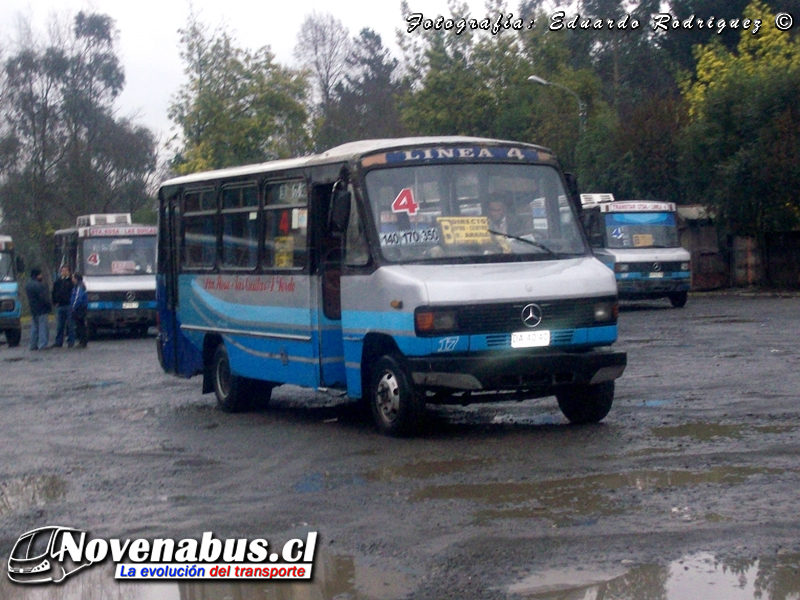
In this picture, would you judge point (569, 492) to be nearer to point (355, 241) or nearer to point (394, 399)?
point (394, 399)

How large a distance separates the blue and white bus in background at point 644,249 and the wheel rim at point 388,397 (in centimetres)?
2059

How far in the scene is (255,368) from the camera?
13.1m

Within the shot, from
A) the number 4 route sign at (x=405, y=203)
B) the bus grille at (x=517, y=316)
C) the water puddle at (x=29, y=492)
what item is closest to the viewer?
the water puddle at (x=29, y=492)

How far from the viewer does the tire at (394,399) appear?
10.5 m

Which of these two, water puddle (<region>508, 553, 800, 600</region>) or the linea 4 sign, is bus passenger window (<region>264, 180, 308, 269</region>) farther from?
water puddle (<region>508, 553, 800, 600</region>)

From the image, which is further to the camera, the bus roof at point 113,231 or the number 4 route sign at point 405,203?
the bus roof at point 113,231

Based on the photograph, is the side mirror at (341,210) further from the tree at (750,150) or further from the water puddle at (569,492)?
the tree at (750,150)

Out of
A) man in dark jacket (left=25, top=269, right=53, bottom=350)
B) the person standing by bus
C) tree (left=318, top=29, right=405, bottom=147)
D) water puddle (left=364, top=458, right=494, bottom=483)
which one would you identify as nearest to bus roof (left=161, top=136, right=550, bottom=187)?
water puddle (left=364, top=458, right=494, bottom=483)

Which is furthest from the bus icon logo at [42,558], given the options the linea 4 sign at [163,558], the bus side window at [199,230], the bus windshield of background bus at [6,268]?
the bus windshield of background bus at [6,268]

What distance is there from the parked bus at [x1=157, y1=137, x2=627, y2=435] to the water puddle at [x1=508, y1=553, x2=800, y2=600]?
4249 millimetres

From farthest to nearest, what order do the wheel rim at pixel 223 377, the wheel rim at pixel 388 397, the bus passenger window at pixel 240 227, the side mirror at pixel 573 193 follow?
the wheel rim at pixel 223 377, the bus passenger window at pixel 240 227, the side mirror at pixel 573 193, the wheel rim at pixel 388 397

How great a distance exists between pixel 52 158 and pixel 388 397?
166 feet

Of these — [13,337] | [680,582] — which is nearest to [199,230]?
[680,582]

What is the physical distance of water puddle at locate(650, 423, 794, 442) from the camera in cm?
1020
